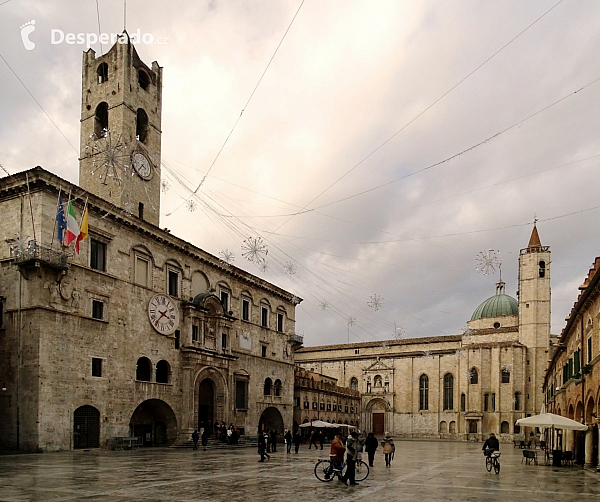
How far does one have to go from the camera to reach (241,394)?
156 ft

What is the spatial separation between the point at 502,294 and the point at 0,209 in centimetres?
7407

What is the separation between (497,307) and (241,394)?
51.4 metres

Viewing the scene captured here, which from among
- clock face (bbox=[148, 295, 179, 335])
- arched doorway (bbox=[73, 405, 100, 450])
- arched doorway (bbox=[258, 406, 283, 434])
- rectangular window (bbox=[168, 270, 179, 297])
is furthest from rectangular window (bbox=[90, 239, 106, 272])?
arched doorway (bbox=[258, 406, 283, 434])

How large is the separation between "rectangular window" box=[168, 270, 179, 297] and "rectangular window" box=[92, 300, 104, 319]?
279 inches

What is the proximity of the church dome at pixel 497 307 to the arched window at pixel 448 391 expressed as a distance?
33.4 feet

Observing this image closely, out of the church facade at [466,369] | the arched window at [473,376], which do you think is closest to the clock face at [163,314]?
the church facade at [466,369]

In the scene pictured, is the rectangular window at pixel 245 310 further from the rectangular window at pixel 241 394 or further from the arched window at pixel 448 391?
the arched window at pixel 448 391

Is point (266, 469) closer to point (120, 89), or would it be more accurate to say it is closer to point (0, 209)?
point (0, 209)

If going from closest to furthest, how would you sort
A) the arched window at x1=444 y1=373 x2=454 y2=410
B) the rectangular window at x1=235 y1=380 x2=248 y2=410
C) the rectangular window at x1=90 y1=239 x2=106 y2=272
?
the rectangular window at x1=90 y1=239 x2=106 y2=272, the rectangular window at x1=235 y1=380 x2=248 y2=410, the arched window at x1=444 y1=373 x2=454 y2=410

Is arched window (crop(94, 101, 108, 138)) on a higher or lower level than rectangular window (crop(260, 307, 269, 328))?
higher

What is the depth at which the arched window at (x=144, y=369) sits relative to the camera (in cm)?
3696

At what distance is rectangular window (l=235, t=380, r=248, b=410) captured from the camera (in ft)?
153

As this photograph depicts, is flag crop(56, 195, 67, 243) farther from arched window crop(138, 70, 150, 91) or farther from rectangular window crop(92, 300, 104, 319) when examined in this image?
arched window crop(138, 70, 150, 91)

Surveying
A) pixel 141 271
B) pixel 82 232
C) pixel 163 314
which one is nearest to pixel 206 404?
pixel 163 314
